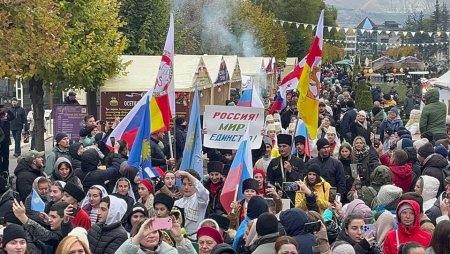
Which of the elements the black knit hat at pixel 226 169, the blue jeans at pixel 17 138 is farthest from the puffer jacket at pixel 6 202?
the blue jeans at pixel 17 138

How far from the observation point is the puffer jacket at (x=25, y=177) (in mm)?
14188

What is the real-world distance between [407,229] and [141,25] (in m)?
28.7

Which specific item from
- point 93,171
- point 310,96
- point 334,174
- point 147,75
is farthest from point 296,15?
point 93,171

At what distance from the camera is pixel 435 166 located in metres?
13.2

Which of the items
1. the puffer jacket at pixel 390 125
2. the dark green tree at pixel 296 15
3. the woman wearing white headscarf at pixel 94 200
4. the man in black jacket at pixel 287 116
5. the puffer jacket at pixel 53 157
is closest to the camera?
the woman wearing white headscarf at pixel 94 200

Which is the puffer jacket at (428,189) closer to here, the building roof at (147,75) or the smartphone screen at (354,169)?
the smartphone screen at (354,169)

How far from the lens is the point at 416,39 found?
154750 millimetres

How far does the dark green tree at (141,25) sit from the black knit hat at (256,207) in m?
26.9

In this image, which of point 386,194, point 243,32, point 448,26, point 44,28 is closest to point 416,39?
point 448,26

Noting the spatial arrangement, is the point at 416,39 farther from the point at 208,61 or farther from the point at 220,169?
the point at 220,169

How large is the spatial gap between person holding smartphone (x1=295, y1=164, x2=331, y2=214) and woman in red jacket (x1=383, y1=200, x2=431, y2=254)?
1.97 meters

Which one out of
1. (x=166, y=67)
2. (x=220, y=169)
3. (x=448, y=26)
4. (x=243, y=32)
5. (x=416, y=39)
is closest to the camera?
(x=220, y=169)

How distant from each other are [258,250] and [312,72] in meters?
7.45

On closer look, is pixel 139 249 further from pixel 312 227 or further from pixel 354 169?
pixel 354 169
